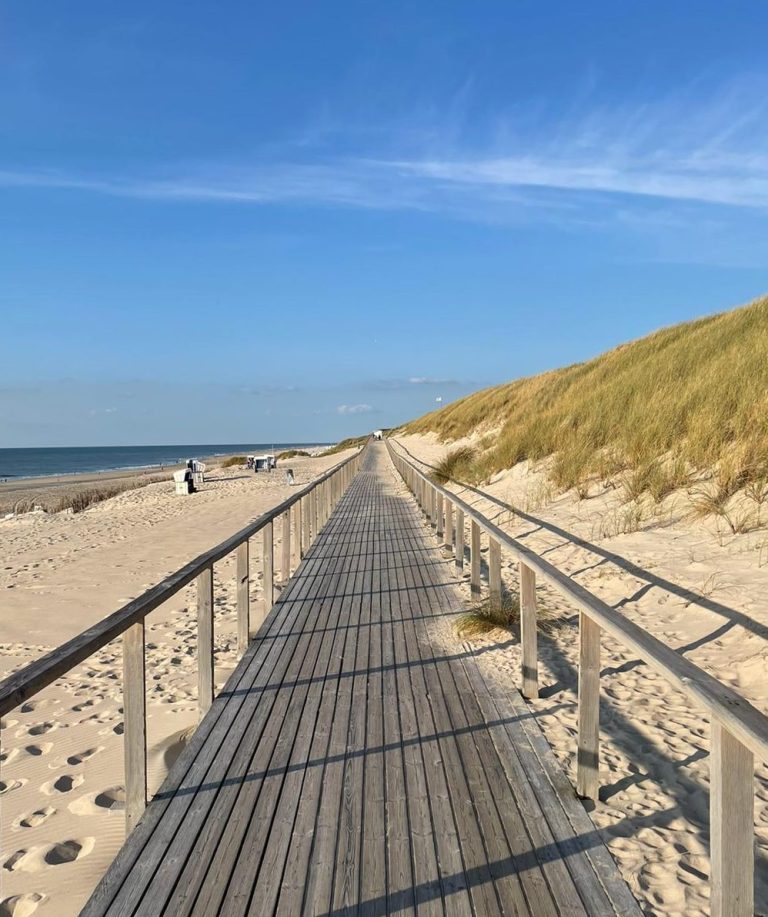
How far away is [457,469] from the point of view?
16844mm

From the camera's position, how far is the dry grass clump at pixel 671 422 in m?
→ 7.95

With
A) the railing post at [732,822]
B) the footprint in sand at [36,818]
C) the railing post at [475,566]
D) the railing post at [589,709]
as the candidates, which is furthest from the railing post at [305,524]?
the railing post at [732,822]

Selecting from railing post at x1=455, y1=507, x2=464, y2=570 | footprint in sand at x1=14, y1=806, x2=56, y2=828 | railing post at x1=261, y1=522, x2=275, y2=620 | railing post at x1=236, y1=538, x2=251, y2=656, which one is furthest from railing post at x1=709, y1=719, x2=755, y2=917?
railing post at x1=455, y1=507, x2=464, y2=570

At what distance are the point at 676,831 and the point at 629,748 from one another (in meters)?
0.75

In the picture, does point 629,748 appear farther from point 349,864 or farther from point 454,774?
point 349,864

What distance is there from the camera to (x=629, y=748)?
346 centimetres

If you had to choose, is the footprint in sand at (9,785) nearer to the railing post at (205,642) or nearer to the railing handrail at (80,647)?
the railing post at (205,642)

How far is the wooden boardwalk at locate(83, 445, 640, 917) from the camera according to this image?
2.27 meters

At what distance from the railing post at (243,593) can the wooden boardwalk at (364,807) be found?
0.59ft

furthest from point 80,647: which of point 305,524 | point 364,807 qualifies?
point 305,524

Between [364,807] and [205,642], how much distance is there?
4.38ft

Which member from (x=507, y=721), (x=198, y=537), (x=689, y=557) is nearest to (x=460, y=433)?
(x=198, y=537)

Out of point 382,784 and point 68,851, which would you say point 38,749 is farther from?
point 382,784

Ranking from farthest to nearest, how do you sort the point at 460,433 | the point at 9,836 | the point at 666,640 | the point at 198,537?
the point at 460,433, the point at 198,537, the point at 666,640, the point at 9,836
